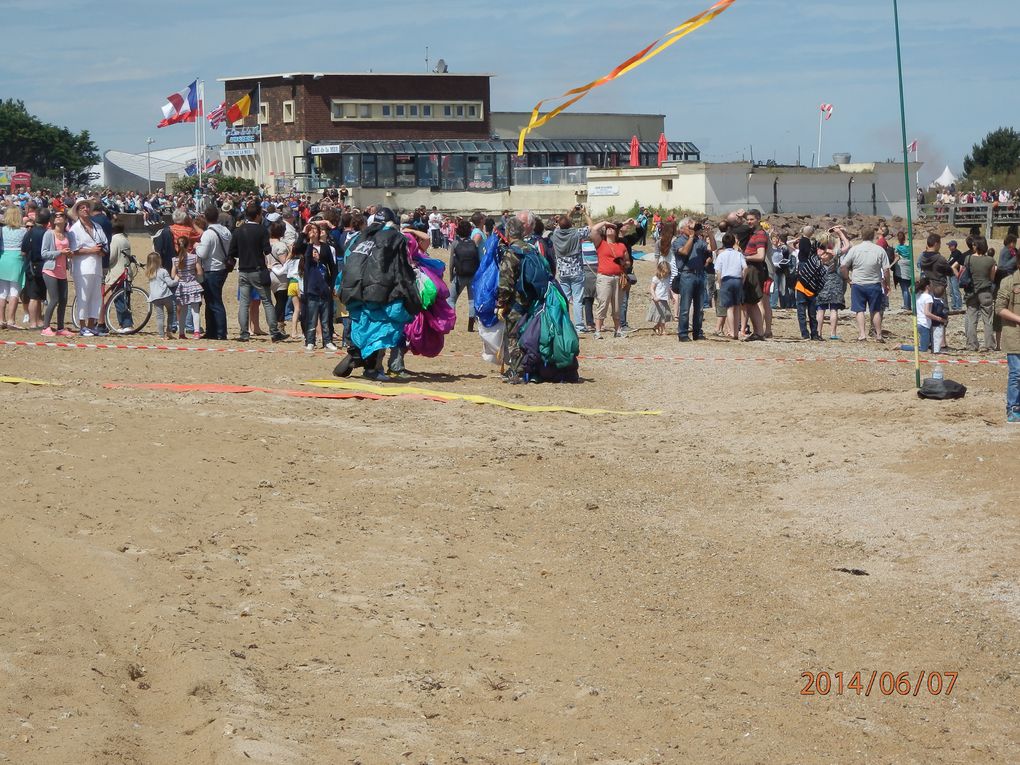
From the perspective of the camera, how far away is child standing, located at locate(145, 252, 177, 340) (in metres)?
18.0

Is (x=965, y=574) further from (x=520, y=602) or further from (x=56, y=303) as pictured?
(x=56, y=303)

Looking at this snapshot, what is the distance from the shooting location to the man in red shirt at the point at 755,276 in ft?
64.2

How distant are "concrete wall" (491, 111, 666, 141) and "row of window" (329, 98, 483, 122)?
2.27m

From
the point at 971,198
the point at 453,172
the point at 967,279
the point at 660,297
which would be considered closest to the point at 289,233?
the point at 660,297

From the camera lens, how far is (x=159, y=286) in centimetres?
1819

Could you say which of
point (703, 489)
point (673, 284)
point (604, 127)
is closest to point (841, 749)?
point (703, 489)

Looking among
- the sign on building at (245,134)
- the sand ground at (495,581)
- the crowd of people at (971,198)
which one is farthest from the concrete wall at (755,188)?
the sand ground at (495,581)

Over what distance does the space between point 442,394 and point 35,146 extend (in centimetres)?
10048

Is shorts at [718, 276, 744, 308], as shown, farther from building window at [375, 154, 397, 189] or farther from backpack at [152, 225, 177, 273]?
building window at [375, 154, 397, 189]

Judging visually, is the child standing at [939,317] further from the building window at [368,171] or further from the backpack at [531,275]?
the building window at [368,171]

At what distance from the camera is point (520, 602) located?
7590mm

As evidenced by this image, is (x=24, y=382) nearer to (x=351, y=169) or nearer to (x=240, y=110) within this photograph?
(x=240, y=110)

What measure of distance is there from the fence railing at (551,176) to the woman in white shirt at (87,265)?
50249 mm

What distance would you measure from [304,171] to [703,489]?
73350mm
